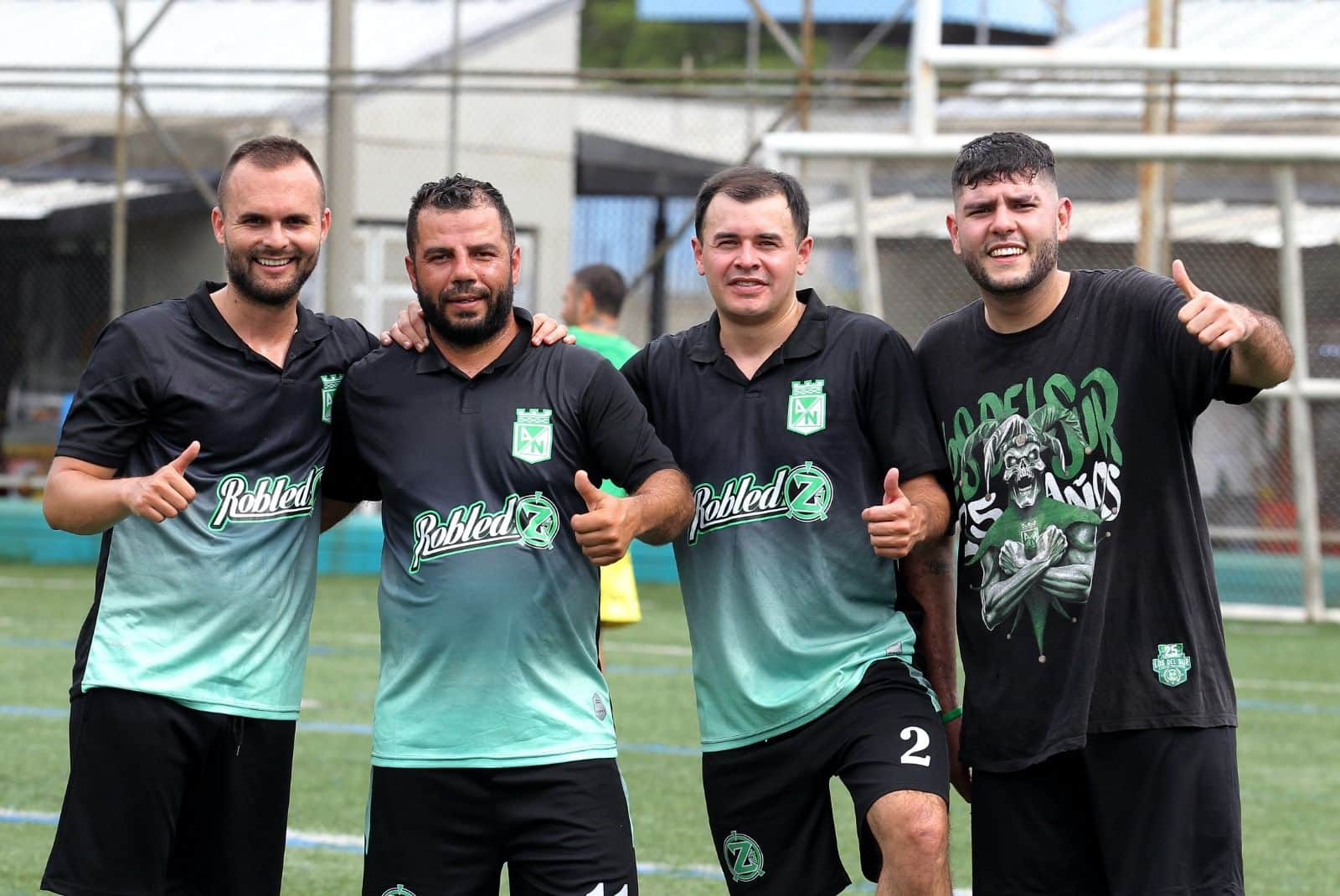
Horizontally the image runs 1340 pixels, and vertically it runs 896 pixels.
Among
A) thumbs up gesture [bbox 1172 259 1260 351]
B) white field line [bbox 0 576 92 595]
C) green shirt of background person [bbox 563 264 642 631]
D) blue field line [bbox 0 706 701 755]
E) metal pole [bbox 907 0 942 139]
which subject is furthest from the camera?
white field line [bbox 0 576 92 595]

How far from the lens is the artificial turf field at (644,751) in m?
6.20

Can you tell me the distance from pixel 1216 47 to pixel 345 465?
517 inches

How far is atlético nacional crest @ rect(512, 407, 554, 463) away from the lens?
4016 millimetres

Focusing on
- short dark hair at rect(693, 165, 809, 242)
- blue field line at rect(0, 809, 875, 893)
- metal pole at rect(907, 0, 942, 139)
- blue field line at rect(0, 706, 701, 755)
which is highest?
metal pole at rect(907, 0, 942, 139)

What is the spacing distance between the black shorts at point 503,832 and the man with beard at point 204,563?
42 cm

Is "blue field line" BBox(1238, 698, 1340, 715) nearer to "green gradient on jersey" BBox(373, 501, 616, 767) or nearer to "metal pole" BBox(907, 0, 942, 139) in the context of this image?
"metal pole" BBox(907, 0, 942, 139)

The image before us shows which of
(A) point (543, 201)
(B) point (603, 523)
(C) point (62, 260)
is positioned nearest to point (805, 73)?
(A) point (543, 201)

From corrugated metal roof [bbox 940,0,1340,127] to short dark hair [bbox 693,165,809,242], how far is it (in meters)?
10.4

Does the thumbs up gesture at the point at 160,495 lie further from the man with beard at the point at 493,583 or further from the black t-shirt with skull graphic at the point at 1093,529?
the black t-shirt with skull graphic at the point at 1093,529

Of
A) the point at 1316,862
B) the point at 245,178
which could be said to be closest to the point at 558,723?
the point at 245,178

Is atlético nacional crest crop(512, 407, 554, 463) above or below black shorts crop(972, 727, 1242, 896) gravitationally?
above

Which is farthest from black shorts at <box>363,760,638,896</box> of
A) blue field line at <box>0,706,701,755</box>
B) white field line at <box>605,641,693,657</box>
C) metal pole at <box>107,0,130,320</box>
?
metal pole at <box>107,0,130,320</box>

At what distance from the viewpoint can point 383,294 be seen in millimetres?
18391

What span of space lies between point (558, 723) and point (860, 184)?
9461 millimetres
